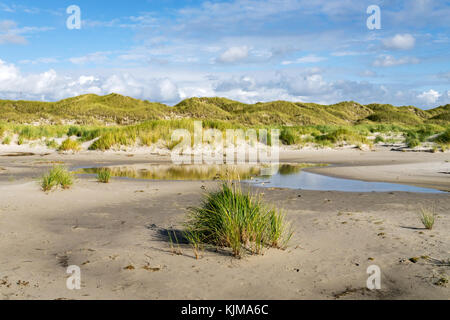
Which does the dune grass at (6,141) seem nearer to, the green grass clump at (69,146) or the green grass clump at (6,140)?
the green grass clump at (6,140)

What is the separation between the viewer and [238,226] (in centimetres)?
506

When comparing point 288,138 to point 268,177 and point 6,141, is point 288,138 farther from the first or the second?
point 6,141

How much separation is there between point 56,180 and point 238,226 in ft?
20.9

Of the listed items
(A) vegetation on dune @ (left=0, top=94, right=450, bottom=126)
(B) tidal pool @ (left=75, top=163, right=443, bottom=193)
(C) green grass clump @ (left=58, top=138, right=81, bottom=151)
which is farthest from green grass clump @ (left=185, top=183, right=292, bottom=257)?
(A) vegetation on dune @ (left=0, top=94, right=450, bottom=126)

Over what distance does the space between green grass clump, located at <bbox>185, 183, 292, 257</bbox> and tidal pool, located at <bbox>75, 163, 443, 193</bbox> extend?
2.66m

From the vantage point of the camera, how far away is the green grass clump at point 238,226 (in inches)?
197

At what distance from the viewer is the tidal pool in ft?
34.9

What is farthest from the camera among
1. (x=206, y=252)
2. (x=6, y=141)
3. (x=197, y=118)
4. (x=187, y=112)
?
(x=187, y=112)

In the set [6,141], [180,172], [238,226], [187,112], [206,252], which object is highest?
[187,112]

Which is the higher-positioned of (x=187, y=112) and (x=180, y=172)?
(x=187, y=112)

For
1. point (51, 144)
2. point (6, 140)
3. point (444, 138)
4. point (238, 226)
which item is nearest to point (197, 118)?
point (51, 144)
